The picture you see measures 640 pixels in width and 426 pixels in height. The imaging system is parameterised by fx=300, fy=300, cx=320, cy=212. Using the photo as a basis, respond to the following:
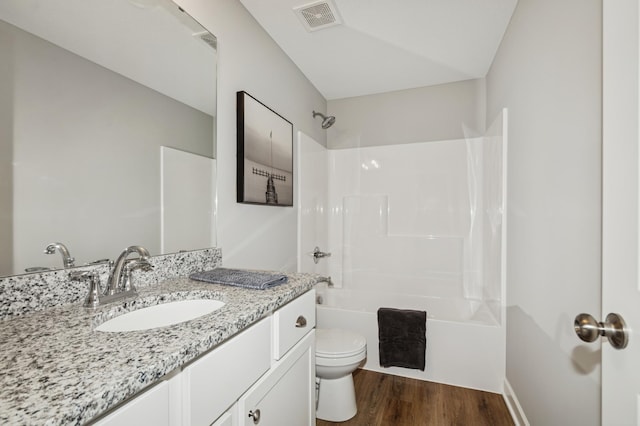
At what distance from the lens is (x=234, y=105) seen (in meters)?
1.64

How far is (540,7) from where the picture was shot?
140cm

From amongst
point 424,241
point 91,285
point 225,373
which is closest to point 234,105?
point 91,285

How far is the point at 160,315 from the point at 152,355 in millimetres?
454

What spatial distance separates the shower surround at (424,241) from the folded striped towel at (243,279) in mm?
1229

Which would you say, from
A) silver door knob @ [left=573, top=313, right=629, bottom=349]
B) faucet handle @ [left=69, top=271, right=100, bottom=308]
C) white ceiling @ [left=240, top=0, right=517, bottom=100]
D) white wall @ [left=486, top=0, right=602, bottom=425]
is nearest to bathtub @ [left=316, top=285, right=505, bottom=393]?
white wall @ [left=486, top=0, right=602, bottom=425]

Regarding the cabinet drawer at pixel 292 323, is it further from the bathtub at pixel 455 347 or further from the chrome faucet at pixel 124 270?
the bathtub at pixel 455 347

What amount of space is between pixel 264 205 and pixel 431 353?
161 centimetres

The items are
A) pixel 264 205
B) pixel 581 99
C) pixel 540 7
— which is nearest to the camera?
pixel 581 99

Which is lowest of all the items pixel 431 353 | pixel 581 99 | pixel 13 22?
pixel 431 353

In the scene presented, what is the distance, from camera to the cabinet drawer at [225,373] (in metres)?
0.66

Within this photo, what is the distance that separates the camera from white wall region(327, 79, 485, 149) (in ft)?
8.80

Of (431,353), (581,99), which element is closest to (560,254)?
(581,99)

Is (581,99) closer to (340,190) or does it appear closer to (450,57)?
(450,57)

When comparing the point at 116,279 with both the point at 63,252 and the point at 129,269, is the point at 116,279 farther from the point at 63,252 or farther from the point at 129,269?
the point at 63,252
